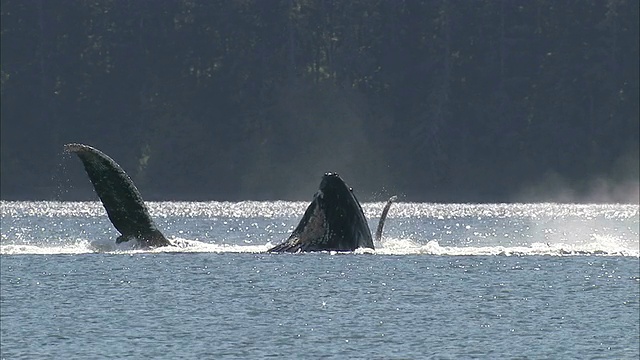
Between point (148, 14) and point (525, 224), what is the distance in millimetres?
63829

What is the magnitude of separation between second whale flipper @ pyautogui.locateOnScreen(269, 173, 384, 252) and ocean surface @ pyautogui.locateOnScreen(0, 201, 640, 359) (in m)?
0.52

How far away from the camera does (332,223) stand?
2167 inches

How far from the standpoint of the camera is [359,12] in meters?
151

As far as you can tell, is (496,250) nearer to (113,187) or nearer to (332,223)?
(332,223)

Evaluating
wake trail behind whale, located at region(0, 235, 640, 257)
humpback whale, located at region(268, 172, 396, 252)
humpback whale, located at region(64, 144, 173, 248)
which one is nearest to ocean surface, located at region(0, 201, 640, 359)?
wake trail behind whale, located at region(0, 235, 640, 257)

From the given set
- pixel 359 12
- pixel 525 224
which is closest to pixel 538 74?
pixel 359 12

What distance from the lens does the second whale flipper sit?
53844 mm

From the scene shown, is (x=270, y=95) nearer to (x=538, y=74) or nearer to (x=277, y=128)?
(x=277, y=128)

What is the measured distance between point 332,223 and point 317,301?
8.38m

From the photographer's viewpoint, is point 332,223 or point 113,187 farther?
point 332,223

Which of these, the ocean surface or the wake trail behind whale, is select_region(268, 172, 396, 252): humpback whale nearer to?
the ocean surface

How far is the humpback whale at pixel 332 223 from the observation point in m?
53.8

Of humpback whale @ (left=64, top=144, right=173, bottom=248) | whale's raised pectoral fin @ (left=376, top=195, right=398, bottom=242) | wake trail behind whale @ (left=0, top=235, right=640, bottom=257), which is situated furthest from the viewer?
wake trail behind whale @ (left=0, top=235, right=640, bottom=257)

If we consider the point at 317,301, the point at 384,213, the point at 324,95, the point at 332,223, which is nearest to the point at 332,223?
the point at 332,223
